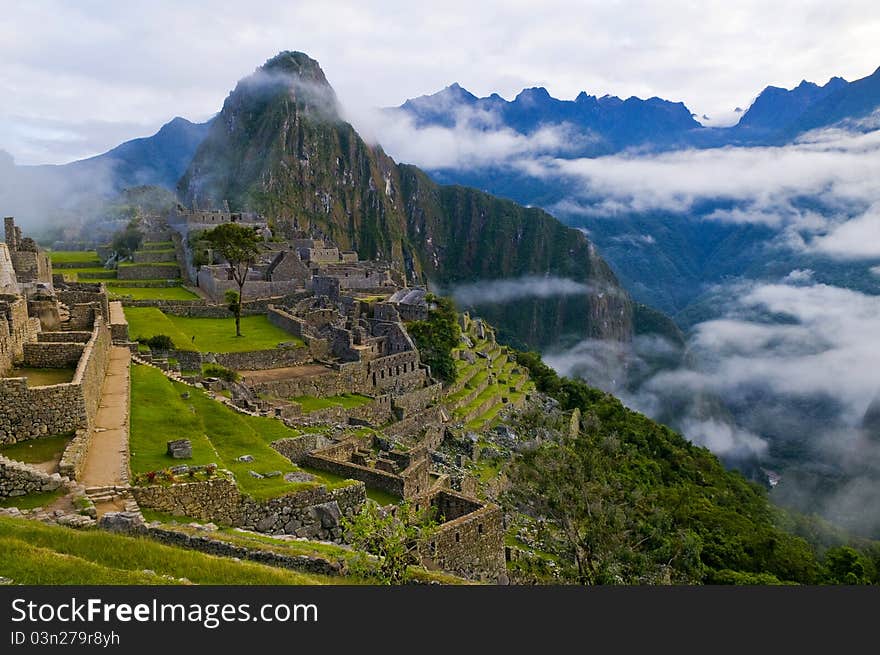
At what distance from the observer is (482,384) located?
1989 inches

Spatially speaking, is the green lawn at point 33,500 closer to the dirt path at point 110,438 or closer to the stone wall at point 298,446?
the dirt path at point 110,438

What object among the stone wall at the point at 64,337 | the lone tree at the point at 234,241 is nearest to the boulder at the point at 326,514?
the stone wall at the point at 64,337

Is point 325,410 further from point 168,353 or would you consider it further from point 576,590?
point 576,590

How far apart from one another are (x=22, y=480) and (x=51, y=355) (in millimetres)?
7351

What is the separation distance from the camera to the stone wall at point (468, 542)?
16.0 metres

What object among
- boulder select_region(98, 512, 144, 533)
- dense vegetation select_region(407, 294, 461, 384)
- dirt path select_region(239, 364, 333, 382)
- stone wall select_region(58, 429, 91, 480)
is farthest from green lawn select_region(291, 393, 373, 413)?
boulder select_region(98, 512, 144, 533)

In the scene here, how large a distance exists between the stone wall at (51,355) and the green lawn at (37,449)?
4691 millimetres

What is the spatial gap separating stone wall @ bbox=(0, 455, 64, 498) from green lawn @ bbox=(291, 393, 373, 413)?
60.6 ft

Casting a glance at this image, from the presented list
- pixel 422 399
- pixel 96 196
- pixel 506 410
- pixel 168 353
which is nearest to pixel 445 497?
pixel 168 353

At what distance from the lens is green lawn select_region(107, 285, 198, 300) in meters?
50.2

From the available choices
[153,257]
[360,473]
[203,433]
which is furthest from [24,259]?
[153,257]

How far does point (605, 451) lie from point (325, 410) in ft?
41.6

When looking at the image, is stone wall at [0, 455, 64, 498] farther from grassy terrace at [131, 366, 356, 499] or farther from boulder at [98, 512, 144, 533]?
grassy terrace at [131, 366, 356, 499]

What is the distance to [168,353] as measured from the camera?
3005cm
